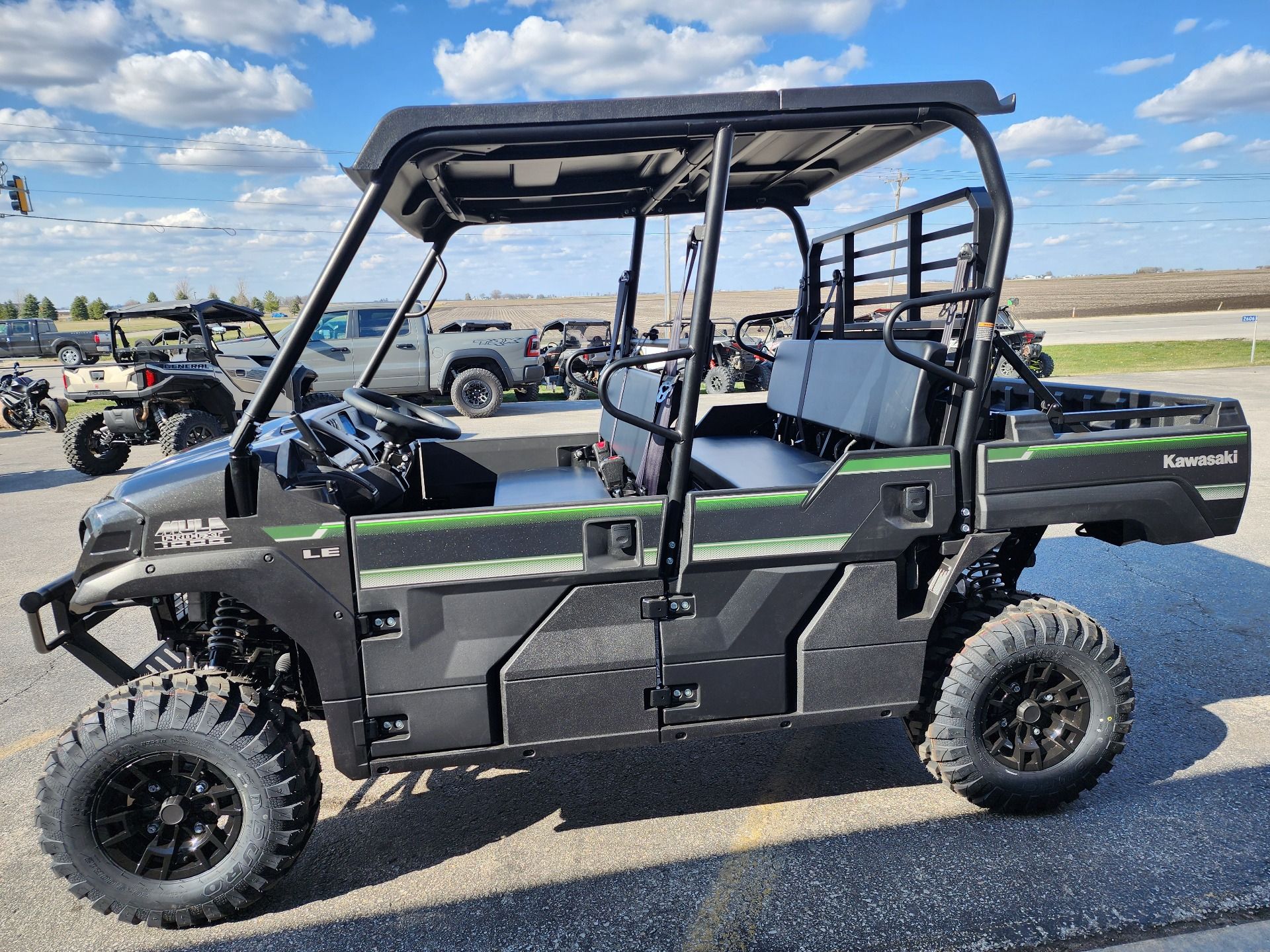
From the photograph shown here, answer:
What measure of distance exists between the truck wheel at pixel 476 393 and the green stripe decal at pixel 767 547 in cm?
1191

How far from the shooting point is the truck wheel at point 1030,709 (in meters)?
2.85

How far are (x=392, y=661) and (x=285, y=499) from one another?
556 mm

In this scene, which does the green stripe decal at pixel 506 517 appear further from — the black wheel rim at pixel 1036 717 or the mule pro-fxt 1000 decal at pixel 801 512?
the black wheel rim at pixel 1036 717

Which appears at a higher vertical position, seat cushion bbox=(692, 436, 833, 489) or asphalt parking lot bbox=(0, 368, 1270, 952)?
seat cushion bbox=(692, 436, 833, 489)

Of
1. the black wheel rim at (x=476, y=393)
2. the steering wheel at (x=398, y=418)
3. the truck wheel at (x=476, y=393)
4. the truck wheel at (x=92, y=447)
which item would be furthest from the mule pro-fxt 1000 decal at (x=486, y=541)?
the black wheel rim at (x=476, y=393)

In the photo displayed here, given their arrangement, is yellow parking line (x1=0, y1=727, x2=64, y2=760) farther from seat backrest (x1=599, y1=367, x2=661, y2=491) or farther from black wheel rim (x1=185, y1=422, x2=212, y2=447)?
black wheel rim (x1=185, y1=422, x2=212, y2=447)

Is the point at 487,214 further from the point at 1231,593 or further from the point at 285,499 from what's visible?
the point at 1231,593

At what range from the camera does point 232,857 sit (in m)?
2.51

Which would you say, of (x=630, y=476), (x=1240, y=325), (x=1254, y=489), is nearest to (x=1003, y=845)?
→ (x=630, y=476)

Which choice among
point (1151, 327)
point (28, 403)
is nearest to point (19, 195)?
point (28, 403)

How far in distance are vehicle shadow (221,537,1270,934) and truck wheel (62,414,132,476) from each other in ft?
27.8

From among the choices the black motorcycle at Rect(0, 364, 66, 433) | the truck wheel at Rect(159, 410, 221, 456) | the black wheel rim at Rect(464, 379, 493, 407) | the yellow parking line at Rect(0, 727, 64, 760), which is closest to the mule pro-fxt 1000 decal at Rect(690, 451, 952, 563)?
the yellow parking line at Rect(0, 727, 64, 760)

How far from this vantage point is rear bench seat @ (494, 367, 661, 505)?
3.24m

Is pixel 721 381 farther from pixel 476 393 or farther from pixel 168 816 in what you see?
pixel 168 816
